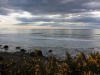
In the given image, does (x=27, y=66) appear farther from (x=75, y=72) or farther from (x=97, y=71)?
(x=97, y=71)

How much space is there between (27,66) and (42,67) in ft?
7.28

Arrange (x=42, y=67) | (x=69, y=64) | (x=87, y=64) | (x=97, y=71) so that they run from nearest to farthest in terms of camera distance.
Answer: (x=42, y=67) → (x=97, y=71) → (x=87, y=64) → (x=69, y=64)

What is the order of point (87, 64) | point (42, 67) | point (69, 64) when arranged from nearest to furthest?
1. point (42, 67)
2. point (87, 64)
3. point (69, 64)

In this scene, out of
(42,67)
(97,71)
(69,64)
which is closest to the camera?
(42,67)

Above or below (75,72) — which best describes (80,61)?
above

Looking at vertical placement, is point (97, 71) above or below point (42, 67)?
below

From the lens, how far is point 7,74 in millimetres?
8328

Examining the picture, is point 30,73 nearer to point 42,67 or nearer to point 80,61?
point 42,67

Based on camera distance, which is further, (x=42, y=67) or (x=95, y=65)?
(x=95, y=65)

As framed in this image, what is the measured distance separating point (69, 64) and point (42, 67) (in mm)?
2132

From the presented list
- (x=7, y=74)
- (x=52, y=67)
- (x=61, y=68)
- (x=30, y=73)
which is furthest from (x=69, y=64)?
(x=7, y=74)

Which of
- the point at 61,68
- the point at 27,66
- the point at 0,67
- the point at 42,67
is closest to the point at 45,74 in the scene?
the point at 42,67

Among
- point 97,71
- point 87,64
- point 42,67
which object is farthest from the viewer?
point 87,64

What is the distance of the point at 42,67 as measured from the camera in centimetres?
692
